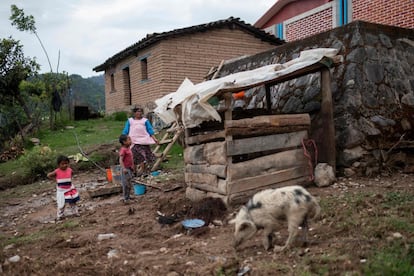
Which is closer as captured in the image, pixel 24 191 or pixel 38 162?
pixel 24 191

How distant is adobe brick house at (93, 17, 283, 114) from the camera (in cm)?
1703

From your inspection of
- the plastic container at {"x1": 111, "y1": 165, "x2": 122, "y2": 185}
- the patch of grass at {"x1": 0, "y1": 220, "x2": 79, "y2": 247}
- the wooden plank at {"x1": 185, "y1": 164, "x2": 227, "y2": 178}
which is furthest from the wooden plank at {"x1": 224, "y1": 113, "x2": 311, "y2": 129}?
the plastic container at {"x1": 111, "y1": 165, "x2": 122, "y2": 185}

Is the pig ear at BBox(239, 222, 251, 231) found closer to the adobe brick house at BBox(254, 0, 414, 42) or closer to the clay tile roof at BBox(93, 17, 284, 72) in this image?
the adobe brick house at BBox(254, 0, 414, 42)

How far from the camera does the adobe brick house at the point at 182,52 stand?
17.0 metres

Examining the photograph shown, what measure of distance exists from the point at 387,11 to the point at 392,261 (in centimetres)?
953

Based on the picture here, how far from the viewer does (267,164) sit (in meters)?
5.93

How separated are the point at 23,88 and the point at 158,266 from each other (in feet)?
52.6

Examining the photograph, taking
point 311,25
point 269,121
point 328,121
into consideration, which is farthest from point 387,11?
point 269,121

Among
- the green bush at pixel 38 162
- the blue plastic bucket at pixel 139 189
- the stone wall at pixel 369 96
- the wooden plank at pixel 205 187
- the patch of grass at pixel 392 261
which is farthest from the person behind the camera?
the green bush at pixel 38 162

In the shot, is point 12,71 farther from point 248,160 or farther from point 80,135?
point 248,160

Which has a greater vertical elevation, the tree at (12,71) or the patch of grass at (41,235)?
the tree at (12,71)

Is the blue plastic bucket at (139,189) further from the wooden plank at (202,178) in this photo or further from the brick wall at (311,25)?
the brick wall at (311,25)

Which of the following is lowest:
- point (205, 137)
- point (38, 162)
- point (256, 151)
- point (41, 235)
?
point (41, 235)

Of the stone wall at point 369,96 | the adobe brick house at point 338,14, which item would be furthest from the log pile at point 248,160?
the adobe brick house at point 338,14
